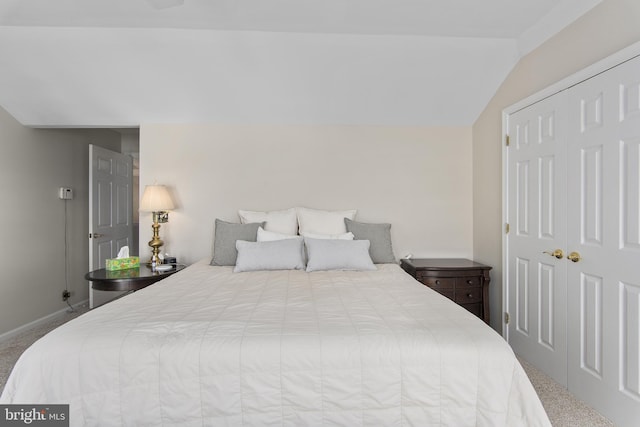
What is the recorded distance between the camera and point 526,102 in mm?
2717

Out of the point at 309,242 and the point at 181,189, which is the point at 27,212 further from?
the point at 309,242

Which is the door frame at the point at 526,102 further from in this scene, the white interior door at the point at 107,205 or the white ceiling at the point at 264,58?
the white interior door at the point at 107,205

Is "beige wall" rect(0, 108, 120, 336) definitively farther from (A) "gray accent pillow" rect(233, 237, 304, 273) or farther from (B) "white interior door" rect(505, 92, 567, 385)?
(B) "white interior door" rect(505, 92, 567, 385)

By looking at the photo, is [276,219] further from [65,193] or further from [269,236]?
[65,193]

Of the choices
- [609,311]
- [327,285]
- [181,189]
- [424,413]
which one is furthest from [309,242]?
[609,311]

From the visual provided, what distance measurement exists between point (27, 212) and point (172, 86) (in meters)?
1.93

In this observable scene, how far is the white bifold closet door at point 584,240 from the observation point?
1.86 meters

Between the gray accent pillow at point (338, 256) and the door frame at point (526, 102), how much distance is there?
1.15 m

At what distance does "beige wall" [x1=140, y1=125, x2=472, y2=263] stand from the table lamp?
0.62 feet

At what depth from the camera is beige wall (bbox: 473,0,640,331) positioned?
1.97m

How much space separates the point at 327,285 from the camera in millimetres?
2332

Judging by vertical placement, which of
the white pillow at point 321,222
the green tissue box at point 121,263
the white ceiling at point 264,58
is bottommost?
the green tissue box at point 121,263

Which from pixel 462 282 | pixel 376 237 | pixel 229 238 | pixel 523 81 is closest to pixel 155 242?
pixel 229 238

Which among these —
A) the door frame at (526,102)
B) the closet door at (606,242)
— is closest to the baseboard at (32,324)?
the door frame at (526,102)
